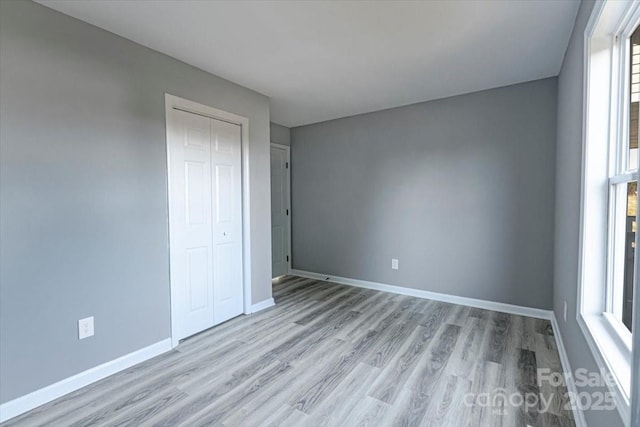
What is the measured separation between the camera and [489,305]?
3359mm

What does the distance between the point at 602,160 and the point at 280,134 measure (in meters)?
4.00

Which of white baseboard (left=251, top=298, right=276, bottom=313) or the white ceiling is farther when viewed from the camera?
white baseboard (left=251, top=298, right=276, bottom=313)

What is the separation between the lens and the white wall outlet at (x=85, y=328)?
2.03m

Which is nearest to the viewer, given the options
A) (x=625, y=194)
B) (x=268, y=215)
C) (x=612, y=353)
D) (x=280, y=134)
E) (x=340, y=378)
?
(x=612, y=353)

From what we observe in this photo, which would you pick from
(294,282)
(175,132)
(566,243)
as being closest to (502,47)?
(566,243)

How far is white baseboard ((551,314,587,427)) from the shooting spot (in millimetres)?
1604

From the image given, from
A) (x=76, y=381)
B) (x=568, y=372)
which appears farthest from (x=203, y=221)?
(x=568, y=372)

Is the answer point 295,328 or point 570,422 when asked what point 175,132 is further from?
point 570,422

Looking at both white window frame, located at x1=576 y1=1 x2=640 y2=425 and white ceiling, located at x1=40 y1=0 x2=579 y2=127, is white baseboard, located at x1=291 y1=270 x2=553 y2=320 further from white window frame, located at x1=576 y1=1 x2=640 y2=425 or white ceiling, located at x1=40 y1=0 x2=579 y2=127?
white ceiling, located at x1=40 y1=0 x2=579 y2=127

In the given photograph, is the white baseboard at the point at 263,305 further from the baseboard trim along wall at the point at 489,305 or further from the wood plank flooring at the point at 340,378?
the baseboard trim along wall at the point at 489,305

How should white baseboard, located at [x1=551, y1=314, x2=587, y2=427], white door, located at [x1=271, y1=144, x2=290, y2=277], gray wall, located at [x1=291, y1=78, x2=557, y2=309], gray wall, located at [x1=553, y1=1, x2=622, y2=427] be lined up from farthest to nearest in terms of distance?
white door, located at [x1=271, y1=144, x2=290, y2=277], gray wall, located at [x1=291, y1=78, x2=557, y2=309], gray wall, located at [x1=553, y1=1, x2=622, y2=427], white baseboard, located at [x1=551, y1=314, x2=587, y2=427]

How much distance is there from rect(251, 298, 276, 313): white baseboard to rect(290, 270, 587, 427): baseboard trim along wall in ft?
4.23

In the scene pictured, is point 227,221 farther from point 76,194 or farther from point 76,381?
point 76,381

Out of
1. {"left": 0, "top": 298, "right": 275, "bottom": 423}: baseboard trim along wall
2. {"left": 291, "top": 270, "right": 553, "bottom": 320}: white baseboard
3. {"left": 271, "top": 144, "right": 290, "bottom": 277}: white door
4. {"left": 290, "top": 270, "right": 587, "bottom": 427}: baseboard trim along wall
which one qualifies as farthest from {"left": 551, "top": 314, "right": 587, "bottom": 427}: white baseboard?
{"left": 271, "top": 144, "right": 290, "bottom": 277}: white door
